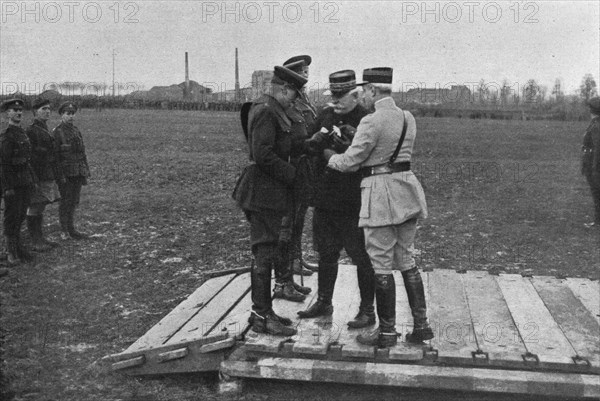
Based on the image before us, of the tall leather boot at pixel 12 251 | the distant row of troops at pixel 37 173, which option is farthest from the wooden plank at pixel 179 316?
the distant row of troops at pixel 37 173

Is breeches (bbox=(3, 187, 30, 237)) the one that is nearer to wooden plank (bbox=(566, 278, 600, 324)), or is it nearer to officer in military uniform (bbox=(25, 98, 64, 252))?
officer in military uniform (bbox=(25, 98, 64, 252))

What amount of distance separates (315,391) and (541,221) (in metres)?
8.10

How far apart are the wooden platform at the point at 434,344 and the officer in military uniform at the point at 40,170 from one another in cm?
422

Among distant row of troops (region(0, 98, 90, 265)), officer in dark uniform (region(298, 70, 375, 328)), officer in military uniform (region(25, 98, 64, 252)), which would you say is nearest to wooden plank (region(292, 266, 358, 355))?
officer in dark uniform (region(298, 70, 375, 328))

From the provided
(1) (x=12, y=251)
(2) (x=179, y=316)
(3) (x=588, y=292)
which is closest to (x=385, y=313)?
(2) (x=179, y=316)

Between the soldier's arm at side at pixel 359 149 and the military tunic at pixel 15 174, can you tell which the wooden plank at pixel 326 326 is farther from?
the military tunic at pixel 15 174

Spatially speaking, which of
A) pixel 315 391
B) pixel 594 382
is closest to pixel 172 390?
pixel 315 391

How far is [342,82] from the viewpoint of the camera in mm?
5113

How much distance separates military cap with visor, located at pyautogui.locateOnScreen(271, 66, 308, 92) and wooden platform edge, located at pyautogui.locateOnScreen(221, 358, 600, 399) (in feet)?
6.93

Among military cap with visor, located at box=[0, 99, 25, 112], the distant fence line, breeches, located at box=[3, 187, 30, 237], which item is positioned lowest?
breeches, located at box=[3, 187, 30, 237]

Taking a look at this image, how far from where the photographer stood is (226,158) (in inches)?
799

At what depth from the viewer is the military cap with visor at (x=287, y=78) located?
5062 mm

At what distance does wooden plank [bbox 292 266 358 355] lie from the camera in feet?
15.5

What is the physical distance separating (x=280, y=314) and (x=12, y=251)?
15.4 ft
